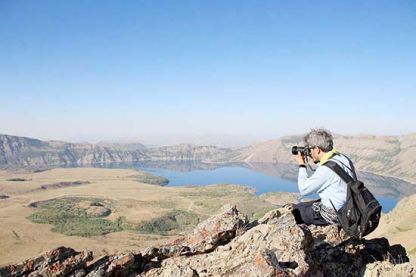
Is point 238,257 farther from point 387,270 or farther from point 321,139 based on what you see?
point 387,270

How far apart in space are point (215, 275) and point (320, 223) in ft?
11.7

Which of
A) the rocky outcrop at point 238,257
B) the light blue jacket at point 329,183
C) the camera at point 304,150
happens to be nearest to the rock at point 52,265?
the rocky outcrop at point 238,257

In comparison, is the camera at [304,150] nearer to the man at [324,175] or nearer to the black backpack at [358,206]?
the man at [324,175]

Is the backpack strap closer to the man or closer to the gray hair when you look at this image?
the man

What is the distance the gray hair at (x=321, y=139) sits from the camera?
9.58 m

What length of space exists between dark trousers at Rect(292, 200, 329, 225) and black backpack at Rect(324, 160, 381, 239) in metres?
1.12

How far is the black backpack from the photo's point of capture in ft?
30.0

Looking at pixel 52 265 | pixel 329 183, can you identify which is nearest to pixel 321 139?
pixel 329 183

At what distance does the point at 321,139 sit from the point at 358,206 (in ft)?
6.10

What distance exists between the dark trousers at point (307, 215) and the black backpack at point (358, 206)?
44.1 inches

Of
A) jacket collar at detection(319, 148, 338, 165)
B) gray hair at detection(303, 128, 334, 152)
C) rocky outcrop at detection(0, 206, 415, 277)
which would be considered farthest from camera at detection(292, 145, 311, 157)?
rocky outcrop at detection(0, 206, 415, 277)

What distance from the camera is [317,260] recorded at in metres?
10.4

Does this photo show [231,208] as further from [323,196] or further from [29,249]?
[29,249]

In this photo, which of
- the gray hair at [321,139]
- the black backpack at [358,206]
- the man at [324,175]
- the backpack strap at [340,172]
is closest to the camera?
the black backpack at [358,206]
